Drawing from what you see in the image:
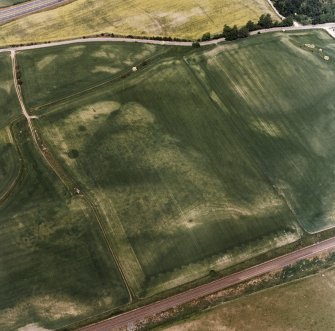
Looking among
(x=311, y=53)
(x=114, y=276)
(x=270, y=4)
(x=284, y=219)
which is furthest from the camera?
(x=270, y=4)

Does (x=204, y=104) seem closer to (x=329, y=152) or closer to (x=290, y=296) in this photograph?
(x=329, y=152)

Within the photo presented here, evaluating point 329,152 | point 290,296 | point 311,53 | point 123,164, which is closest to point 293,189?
point 329,152

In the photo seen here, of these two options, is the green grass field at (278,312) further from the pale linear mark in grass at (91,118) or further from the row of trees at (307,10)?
the row of trees at (307,10)

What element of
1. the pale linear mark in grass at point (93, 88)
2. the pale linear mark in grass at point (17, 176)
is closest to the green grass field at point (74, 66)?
the pale linear mark in grass at point (93, 88)

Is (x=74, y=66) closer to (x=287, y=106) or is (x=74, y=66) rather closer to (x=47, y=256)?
(x=47, y=256)

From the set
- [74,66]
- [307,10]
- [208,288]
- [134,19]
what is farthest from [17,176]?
[307,10]

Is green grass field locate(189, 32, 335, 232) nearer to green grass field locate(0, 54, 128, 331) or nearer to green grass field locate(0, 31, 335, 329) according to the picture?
green grass field locate(0, 31, 335, 329)

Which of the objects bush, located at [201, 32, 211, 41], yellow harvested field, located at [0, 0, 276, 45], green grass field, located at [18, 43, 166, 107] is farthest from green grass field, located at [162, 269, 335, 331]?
yellow harvested field, located at [0, 0, 276, 45]
